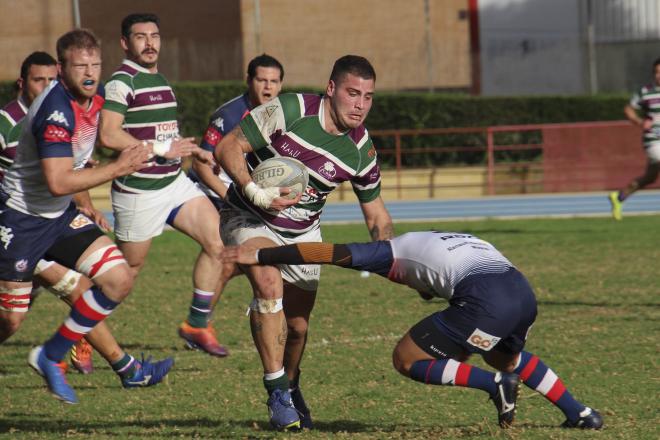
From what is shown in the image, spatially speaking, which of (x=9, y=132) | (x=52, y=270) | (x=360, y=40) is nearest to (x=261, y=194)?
(x=52, y=270)

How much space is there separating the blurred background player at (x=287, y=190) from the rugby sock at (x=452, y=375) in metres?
0.85

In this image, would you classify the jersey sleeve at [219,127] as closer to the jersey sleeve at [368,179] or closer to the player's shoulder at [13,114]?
the player's shoulder at [13,114]

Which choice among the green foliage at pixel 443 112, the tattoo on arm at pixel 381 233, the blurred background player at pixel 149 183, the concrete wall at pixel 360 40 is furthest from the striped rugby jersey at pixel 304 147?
the concrete wall at pixel 360 40

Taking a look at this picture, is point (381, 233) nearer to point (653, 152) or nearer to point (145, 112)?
point (145, 112)

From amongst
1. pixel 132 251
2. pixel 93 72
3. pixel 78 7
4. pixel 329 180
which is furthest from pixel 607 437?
pixel 78 7

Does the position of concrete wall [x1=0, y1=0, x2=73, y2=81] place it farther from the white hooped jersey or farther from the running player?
the white hooped jersey

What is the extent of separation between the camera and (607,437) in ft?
19.2

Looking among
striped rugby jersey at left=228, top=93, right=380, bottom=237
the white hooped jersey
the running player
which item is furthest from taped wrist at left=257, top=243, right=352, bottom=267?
the running player

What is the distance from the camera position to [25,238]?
688 centimetres

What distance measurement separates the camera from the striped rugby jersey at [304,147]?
6.51 meters

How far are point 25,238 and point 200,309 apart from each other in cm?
246

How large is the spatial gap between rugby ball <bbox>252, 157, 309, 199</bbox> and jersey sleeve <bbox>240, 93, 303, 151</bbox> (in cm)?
19

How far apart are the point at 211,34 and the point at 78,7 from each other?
21.9 feet

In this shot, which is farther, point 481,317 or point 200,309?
point 200,309
